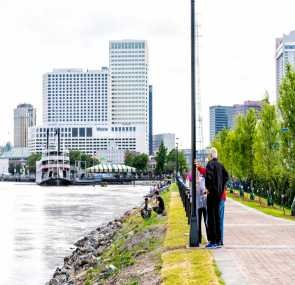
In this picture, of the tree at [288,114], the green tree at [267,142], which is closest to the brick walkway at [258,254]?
the tree at [288,114]

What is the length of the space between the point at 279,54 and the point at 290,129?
5039 inches

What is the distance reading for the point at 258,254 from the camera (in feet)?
48.9

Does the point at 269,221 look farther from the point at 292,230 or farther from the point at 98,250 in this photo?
the point at 98,250

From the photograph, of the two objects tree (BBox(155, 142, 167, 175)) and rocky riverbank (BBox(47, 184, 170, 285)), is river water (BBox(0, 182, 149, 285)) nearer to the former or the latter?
rocky riverbank (BBox(47, 184, 170, 285))

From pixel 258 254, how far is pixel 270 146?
1081 inches

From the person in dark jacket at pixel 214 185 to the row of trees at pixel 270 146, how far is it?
54.1 feet

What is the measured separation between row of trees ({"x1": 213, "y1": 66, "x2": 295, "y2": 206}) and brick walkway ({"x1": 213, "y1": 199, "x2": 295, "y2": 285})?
957cm

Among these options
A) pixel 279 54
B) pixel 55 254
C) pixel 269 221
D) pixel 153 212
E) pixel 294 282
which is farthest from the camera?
pixel 279 54

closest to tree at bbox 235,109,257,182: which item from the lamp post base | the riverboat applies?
the lamp post base

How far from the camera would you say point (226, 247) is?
1628cm

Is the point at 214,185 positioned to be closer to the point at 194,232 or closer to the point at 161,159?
the point at 194,232

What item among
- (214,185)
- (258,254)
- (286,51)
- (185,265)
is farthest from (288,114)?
(286,51)

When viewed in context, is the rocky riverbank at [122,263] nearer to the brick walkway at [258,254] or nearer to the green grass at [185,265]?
the green grass at [185,265]

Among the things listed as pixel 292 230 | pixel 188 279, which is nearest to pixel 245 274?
pixel 188 279
